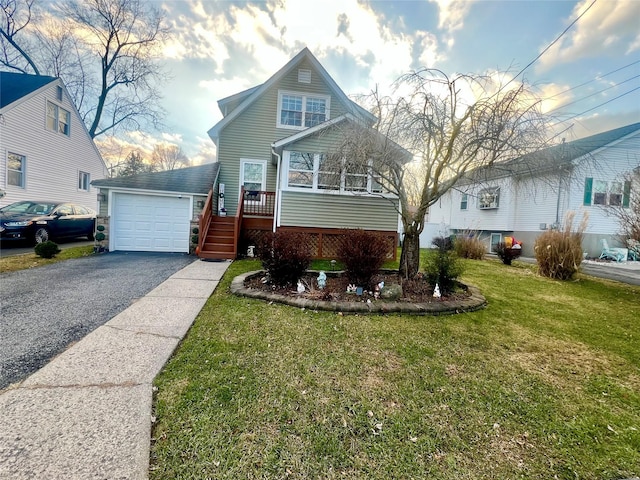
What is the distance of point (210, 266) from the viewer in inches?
306

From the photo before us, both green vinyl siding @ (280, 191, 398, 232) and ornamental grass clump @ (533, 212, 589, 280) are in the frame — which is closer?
ornamental grass clump @ (533, 212, 589, 280)

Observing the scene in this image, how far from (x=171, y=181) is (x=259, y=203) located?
3409 mm

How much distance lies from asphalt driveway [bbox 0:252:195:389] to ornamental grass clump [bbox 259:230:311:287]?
241 cm

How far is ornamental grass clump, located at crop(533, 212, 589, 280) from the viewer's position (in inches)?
300

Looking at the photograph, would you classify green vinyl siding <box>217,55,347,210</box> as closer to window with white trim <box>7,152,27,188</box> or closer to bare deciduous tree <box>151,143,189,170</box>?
window with white trim <box>7,152,27,188</box>

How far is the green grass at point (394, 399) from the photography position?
175cm

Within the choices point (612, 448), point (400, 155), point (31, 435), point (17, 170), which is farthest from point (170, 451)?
point (17, 170)

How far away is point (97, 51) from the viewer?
1858cm

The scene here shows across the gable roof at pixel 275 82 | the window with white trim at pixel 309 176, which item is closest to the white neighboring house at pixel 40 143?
the gable roof at pixel 275 82

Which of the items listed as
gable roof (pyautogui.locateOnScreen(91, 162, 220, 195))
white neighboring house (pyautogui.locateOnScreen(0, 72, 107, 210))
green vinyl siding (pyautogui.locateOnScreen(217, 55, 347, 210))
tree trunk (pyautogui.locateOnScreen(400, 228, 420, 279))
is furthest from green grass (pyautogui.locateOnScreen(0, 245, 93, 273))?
tree trunk (pyautogui.locateOnScreen(400, 228, 420, 279))

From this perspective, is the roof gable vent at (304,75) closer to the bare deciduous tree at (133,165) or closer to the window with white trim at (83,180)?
the window with white trim at (83,180)

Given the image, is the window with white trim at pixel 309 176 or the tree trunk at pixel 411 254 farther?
the window with white trim at pixel 309 176

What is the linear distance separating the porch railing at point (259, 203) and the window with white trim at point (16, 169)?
10961 millimetres

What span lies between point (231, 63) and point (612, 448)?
14962 millimetres
